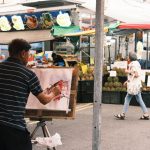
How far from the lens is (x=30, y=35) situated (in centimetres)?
1043

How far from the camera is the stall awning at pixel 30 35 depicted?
9.99 m

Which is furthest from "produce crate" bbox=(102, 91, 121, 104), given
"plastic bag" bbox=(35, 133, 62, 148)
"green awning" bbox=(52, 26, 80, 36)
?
"plastic bag" bbox=(35, 133, 62, 148)

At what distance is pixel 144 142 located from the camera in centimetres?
840

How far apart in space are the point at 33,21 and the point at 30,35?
1.78 feet

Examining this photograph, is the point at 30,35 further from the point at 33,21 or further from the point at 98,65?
the point at 98,65

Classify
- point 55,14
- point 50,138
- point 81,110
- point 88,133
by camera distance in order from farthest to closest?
point 81,110
point 55,14
point 88,133
point 50,138

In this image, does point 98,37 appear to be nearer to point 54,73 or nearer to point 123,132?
Result: point 54,73

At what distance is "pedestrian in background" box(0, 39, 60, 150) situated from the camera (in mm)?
4270

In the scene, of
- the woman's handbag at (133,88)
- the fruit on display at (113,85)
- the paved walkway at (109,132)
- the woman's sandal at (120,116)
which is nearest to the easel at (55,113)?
the paved walkway at (109,132)

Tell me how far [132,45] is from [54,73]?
14.8 m

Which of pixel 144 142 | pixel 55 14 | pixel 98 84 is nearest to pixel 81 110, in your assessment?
pixel 55 14

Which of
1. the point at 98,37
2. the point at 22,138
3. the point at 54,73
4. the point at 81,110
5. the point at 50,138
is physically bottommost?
the point at 81,110

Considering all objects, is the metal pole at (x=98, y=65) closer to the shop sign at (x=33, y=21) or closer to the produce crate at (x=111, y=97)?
the shop sign at (x=33, y=21)

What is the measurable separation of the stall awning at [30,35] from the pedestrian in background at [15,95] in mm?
5510
